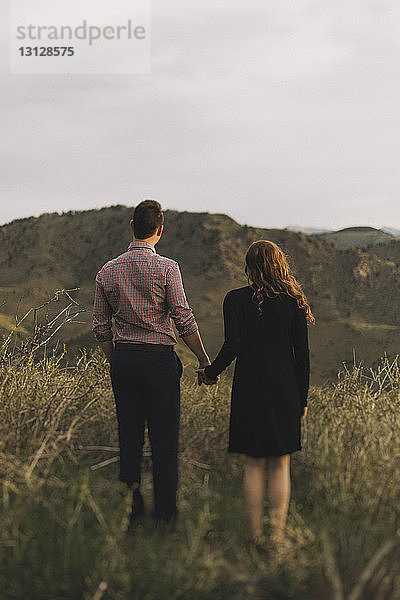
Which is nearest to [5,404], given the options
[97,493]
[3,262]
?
[97,493]

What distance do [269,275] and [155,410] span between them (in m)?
1.12

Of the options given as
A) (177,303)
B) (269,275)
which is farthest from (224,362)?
(269,275)

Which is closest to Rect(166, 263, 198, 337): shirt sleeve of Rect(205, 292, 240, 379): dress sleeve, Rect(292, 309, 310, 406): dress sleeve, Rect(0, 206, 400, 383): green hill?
Rect(205, 292, 240, 379): dress sleeve

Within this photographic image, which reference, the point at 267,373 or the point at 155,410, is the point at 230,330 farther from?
the point at 155,410

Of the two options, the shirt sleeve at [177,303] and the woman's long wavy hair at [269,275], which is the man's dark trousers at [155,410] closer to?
the shirt sleeve at [177,303]

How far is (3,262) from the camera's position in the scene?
40.6m

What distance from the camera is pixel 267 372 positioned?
A: 3.87 m

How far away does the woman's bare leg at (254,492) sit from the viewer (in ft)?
12.7

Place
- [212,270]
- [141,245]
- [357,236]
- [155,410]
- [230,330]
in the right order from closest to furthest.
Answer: [230,330] → [155,410] → [141,245] → [212,270] → [357,236]

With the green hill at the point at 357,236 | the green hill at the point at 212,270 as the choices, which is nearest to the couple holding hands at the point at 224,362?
the green hill at the point at 212,270

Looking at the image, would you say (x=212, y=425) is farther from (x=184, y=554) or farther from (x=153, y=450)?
(x=184, y=554)

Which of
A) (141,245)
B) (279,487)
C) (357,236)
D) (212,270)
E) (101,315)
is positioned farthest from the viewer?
(357,236)

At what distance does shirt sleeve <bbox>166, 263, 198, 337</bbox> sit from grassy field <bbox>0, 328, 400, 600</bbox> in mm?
975

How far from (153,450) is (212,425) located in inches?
67.3
